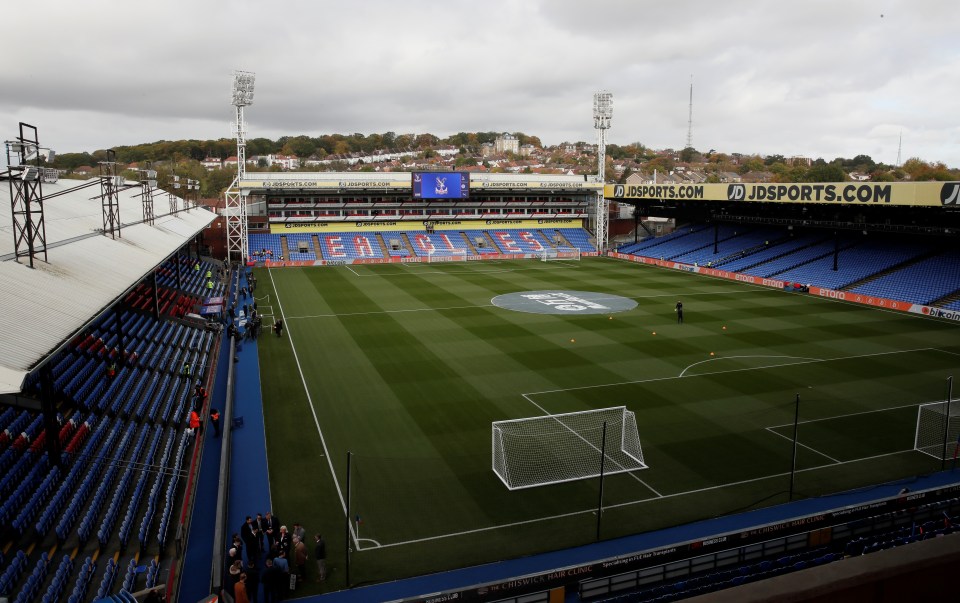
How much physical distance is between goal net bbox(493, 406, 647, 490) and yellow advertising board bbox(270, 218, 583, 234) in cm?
5398

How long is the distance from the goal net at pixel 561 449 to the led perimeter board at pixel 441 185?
52041mm

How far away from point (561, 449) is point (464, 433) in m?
3.12

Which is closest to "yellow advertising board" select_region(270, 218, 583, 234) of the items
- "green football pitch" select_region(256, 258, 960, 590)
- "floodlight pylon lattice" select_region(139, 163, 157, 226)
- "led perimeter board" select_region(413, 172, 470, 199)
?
"led perimeter board" select_region(413, 172, 470, 199)

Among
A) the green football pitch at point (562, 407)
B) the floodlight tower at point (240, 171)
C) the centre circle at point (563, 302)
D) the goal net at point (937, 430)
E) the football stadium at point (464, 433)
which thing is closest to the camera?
the football stadium at point (464, 433)

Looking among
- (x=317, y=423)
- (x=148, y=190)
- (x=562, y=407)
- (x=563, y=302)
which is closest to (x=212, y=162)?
(x=148, y=190)

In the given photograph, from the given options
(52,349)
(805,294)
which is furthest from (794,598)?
(805,294)

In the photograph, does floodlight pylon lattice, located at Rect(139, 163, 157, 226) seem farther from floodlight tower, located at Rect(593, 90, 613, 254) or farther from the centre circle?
floodlight tower, located at Rect(593, 90, 613, 254)

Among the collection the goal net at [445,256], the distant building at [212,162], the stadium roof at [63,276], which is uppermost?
the distant building at [212,162]

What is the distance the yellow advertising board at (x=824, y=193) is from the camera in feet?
120

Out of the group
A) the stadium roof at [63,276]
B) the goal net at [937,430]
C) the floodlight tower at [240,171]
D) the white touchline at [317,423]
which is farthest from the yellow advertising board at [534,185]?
the goal net at [937,430]

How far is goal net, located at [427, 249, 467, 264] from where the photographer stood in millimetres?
64356

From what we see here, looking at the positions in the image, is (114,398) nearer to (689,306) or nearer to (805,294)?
(689,306)

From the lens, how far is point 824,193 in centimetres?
4381

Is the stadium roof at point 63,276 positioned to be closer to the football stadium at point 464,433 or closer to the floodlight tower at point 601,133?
the football stadium at point 464,433
